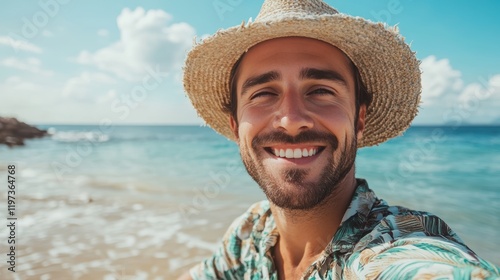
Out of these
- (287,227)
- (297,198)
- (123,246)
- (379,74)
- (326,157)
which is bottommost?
(123,246)

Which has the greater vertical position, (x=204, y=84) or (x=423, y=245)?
(x=204, y=84)

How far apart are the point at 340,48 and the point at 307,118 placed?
0.50m

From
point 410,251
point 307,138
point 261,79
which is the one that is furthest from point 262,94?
point 410,251

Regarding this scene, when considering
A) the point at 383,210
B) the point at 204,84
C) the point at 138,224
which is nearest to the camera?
the point at 383,210

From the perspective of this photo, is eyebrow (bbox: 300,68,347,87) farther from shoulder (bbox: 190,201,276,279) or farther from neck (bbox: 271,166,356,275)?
shoulder (bbox: 190,201,276,279)

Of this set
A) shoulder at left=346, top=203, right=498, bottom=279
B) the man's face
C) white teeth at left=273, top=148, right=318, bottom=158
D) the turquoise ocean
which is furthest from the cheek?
the turquoise ocean

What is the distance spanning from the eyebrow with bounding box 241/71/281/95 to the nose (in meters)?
0.13

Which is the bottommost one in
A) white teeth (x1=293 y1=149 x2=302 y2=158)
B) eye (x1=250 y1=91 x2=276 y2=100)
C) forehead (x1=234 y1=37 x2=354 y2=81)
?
white teeth (x1=293 y1=149 x2=302 y2=158)

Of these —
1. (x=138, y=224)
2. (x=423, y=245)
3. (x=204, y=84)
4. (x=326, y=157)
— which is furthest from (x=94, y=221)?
(x=423, y=245)

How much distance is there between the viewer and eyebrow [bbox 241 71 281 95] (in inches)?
78.7

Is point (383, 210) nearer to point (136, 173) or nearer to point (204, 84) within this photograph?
point (204, 84)

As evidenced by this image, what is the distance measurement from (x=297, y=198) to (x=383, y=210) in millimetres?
409

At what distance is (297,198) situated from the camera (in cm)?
182

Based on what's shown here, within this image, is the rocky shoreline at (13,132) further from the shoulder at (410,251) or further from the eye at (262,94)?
the shoulder at (410,251)
